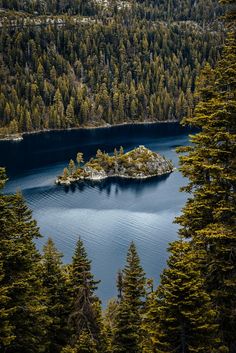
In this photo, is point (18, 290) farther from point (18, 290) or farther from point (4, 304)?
point (4, 304)

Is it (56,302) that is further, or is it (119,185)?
(119,185)

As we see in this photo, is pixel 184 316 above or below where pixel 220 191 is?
below

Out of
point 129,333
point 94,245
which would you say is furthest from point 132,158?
point 129,333

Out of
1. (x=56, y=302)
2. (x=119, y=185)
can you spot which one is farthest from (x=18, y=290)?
(x=119, y=185)

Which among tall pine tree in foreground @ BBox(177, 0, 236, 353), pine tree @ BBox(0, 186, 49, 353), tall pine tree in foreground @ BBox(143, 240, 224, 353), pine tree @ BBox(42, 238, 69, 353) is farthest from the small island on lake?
tall pine tree in foreground @ BBox(143, 240, 224, 353)

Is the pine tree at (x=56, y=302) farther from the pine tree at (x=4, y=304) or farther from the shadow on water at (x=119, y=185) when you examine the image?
the shadow on water at (x=119, y=185)

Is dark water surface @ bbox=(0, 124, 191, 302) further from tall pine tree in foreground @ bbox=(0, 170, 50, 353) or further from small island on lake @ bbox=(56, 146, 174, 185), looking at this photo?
tall pine tree in foreground @ bbox=(0, 170, 50, 353)
